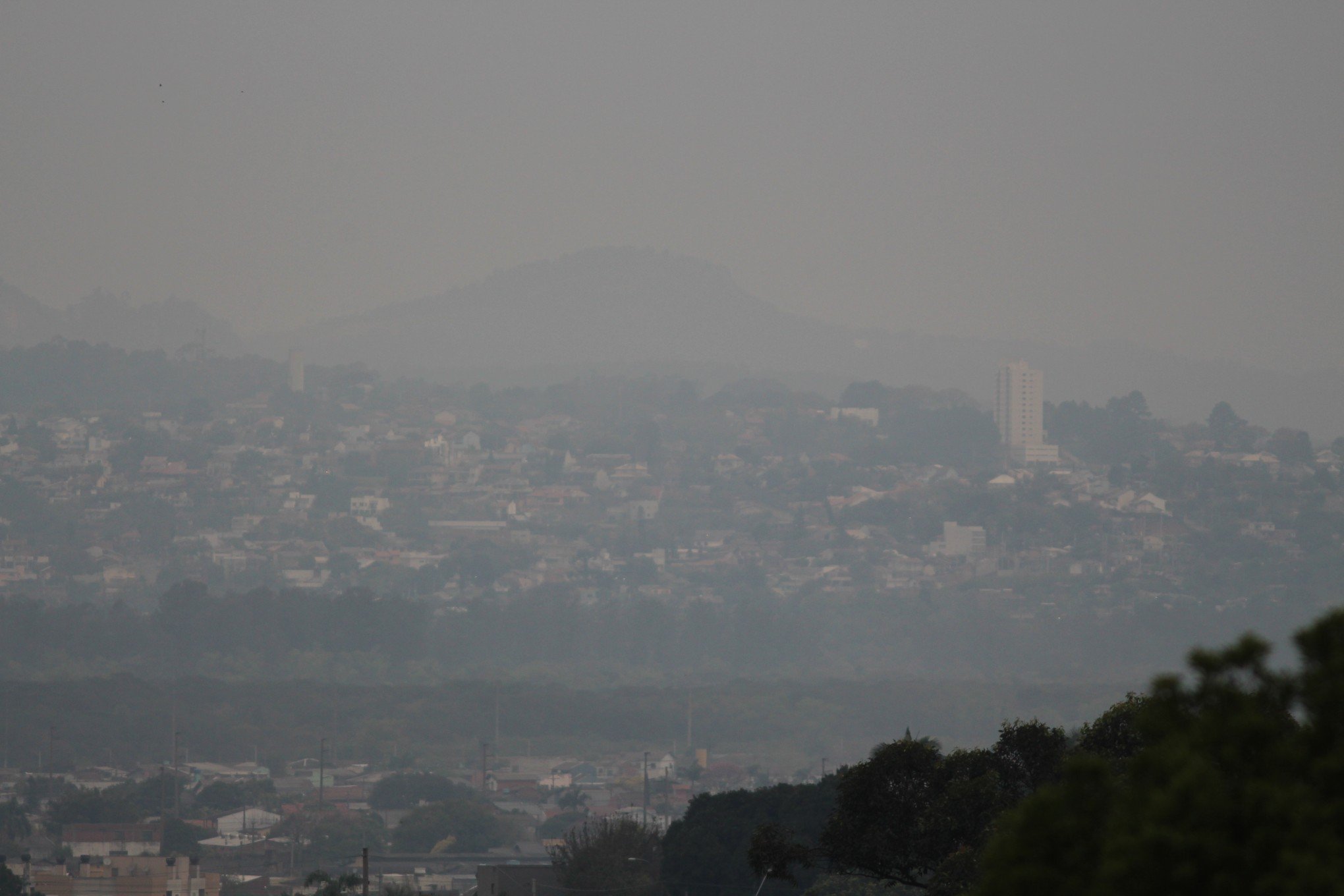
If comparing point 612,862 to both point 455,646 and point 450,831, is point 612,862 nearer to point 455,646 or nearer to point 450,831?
point 450,831

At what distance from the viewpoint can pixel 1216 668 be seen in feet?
24.1

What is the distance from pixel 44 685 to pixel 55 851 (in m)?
71.8

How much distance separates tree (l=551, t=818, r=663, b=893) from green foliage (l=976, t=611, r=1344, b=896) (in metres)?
38.4

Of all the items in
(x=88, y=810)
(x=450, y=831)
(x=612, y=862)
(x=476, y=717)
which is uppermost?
(x=476, y=717)

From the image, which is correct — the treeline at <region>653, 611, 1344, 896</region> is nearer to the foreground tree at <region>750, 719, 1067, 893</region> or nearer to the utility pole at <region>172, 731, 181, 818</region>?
the foreground tree at <region>750, 719, 1067, 893</region>

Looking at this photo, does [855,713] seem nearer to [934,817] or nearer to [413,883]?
[413,883]

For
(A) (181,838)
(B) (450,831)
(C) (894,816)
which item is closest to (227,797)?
(A) (181,838)

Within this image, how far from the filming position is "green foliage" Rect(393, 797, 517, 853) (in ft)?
324

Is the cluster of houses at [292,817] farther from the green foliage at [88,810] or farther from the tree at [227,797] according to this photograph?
the green foliage at [88,810]

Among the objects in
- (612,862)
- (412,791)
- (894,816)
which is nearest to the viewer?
(894,816)

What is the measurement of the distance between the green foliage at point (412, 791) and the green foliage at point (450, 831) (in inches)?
601

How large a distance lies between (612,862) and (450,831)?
56797mm

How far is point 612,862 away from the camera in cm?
4597

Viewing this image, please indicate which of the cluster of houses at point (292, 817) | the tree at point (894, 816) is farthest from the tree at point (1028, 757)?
the cluster of houses at point (292, 817)
